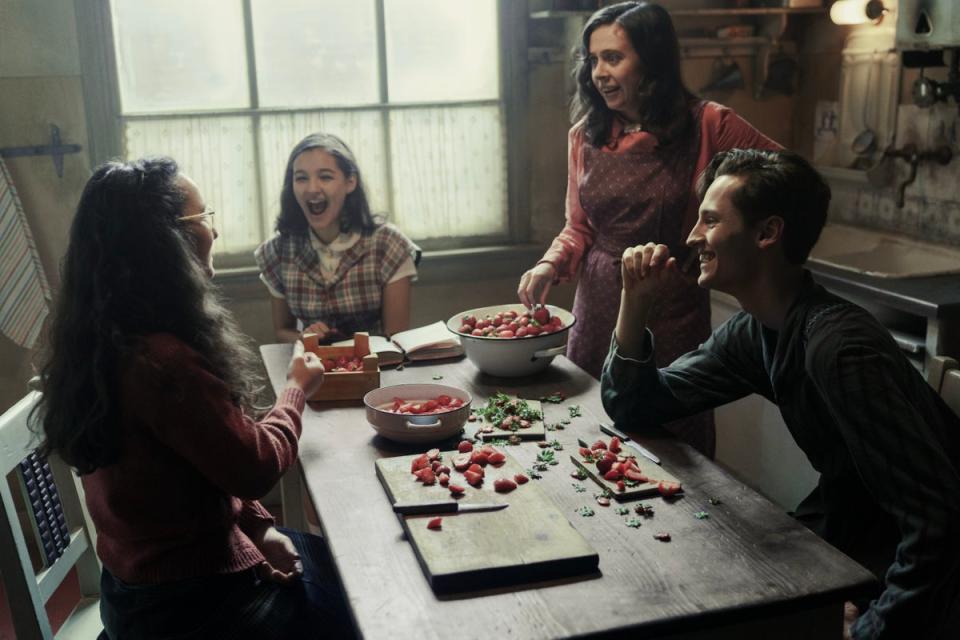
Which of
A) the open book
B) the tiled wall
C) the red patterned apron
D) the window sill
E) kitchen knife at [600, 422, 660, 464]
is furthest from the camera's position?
the window sill

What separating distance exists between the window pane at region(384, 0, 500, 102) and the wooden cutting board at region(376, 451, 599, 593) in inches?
87.0

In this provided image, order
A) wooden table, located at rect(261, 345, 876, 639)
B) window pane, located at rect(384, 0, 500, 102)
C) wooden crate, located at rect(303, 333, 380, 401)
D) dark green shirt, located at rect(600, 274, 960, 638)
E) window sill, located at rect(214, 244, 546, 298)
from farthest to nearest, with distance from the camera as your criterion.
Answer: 1. window sill, located at rect(214, 244, 546, 298)
2. window pane, located at rect(384, 0, 500, 102)
3. wooden crate, located at rect(303, 333, 380, 401)
4. dark green shirt, located at rect(600, 274, 960, 638)
5. wooden table, located at rect(261, 345, 876, 639)

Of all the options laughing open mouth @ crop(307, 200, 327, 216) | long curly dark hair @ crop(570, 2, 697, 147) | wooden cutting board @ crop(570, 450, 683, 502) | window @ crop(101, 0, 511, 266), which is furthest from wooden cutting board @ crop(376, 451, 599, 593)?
window @ crop(101, 0, 511, 266)

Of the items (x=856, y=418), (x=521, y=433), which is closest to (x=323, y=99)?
(x=521, y=433)

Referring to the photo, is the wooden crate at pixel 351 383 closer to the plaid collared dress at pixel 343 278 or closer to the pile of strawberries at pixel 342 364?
the pile of strawberries at pixel 342 364

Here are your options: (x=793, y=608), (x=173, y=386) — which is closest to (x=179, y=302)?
(x=173, y=386)

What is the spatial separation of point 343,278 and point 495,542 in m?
1.54

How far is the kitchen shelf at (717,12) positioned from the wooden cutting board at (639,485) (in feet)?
6.70

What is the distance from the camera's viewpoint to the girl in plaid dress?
280 centimetres

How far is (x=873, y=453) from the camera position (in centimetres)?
149

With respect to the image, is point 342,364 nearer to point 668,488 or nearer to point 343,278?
point 343,278

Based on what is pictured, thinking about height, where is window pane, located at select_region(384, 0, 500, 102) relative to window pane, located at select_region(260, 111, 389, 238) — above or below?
above

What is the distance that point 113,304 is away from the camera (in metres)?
1.52

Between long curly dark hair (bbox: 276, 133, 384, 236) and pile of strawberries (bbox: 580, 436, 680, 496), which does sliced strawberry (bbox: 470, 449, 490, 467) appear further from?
long curly dark hair (bbox: 276, 133, 384, 236)
